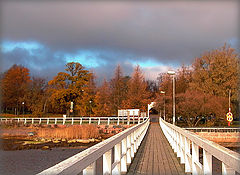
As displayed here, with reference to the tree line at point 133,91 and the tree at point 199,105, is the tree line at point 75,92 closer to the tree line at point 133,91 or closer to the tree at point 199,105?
the tree line at point 133,91

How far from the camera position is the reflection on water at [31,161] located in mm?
16094

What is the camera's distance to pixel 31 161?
19.4 metres

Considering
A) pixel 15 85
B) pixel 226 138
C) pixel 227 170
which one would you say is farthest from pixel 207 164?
pixel 15 85

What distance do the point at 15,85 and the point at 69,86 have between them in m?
16.2

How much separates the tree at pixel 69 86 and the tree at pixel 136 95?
937 centimetres

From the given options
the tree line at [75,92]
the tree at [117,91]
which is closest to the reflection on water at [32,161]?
the tree line at [75,92]

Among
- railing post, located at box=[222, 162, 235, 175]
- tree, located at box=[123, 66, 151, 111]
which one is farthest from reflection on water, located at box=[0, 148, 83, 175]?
tree, located at box=[123, 66, 151, 111]

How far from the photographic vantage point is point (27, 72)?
7125 cm

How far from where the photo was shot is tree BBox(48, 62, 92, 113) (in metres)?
57.2

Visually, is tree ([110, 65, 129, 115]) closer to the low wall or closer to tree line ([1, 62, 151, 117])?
tree line ([1, 62, 151, 117])

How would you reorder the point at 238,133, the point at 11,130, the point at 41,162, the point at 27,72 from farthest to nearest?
the point at 27,72
the point at 11,130
the point at 238,133
the point at 41,162

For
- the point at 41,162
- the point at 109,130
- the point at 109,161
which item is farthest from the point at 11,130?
the point at 109,161

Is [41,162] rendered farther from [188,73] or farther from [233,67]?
[188,73]

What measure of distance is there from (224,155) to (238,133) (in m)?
38.7
